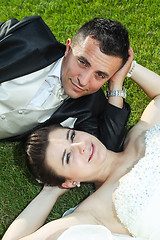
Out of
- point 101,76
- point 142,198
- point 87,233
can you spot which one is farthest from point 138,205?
point 101,76

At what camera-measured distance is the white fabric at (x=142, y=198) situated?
3.12 meters

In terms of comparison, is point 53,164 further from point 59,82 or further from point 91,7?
point 91,7

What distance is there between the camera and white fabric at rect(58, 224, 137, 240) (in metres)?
2.97

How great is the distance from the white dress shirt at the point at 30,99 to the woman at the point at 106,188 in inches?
16.5

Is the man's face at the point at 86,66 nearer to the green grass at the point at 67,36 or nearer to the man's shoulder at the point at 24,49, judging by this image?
the man's shoulder at the point at 24,49

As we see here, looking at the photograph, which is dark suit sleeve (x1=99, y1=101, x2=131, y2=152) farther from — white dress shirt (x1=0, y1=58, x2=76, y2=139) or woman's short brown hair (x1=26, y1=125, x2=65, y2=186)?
woman's short brown hair (x1=26, y1=125, x2=65, y2=186)

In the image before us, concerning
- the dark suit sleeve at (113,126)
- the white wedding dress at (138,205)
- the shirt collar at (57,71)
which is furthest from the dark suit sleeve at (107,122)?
the white wedding dress at (138,205)

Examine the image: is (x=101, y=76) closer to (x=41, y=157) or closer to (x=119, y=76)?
(x=119, y=76)

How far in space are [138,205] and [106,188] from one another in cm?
46

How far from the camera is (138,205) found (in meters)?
3.17

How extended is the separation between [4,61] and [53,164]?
1296 millimetres

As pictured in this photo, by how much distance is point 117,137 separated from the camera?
13.3ft

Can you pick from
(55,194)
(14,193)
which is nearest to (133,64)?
(55,194)

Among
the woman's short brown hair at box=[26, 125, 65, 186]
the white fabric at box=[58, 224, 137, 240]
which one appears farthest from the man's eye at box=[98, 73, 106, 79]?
the white fabric at box=[58, 224, 137, 240]
